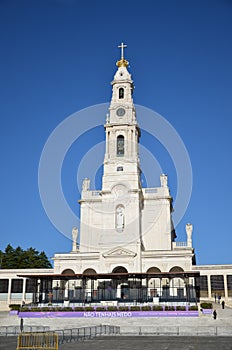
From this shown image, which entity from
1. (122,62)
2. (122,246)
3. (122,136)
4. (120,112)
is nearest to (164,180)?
(122,136)

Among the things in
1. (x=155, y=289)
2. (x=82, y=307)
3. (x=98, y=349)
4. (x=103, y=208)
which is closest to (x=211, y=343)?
(x=98, y=349)

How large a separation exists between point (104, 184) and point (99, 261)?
1287 centimetres

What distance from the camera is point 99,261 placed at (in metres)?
64.7

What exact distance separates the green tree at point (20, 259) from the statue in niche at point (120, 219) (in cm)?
2865

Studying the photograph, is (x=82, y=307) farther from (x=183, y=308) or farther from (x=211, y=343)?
(x=211, y=343)

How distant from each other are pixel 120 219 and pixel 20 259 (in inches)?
1183

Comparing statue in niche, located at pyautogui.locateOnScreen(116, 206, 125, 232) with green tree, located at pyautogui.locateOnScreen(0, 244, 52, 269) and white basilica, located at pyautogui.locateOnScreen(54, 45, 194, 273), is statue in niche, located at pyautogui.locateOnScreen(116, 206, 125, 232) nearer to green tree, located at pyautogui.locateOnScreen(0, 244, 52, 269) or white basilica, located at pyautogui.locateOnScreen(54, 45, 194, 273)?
white basilica, located at pyautogui.locateOnScreen(54, 45, 194, 273)

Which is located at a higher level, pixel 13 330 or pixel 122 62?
pixel 122 62

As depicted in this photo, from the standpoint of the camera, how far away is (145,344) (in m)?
29.5

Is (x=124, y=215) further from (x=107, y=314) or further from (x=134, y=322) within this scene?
(x=134, y=322)

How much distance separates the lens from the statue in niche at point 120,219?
67562 mm

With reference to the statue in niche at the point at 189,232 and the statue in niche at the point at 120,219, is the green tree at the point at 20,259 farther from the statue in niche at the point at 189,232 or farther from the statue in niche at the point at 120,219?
the statue in niche at the point at 189,232

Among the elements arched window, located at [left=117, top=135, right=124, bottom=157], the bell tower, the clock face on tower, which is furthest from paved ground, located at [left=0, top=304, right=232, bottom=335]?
the clock face on tower

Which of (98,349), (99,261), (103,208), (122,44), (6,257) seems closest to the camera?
(98,349)
